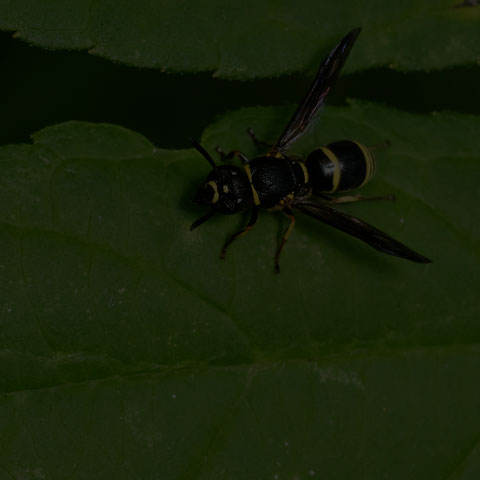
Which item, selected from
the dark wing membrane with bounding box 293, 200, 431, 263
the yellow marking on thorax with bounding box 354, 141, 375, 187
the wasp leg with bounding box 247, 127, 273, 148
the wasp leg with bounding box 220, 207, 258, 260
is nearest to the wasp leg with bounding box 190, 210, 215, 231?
the wasp leg with bounding box 220, 207, 258, 260

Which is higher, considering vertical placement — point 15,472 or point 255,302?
point 255,302

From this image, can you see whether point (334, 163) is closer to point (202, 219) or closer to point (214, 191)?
point (214, 191)

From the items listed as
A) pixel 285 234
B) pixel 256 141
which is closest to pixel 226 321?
pixel 285 234

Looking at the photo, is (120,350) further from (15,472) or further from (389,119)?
(389,119)

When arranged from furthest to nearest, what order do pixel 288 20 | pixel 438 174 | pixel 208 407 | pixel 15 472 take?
pixel 438 174 < pixel 288 20 < pixel 208 407 < pixel 15 472

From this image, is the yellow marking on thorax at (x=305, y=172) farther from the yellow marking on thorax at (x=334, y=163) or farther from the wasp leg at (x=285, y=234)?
the wasp leg at (x=285, y=234)

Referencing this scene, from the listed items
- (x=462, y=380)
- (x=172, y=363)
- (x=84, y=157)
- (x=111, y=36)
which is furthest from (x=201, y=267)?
(x=462, y=380)
